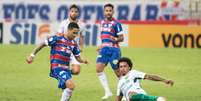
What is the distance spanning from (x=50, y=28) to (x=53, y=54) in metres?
21.1

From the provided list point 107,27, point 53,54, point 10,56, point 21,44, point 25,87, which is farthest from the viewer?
point 21,44

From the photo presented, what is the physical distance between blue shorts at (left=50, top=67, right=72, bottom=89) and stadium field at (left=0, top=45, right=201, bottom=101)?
2155mm

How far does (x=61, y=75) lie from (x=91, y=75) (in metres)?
8.24

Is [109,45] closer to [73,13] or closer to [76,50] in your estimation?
[73,13]

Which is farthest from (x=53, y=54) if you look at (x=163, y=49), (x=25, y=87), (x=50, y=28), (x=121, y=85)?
(x=50, y=28)

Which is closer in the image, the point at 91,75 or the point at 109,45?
the point at 109,45

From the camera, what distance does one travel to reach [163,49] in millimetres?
32531

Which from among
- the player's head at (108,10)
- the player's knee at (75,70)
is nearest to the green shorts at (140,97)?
the player's knee at (75,70)

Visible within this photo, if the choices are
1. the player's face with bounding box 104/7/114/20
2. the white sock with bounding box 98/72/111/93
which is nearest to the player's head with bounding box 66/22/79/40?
the player's face with bounding box 104/7/114/20

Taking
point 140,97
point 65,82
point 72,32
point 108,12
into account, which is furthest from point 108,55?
point 140,97

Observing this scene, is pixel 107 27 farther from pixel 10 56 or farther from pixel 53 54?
pixel 10 56

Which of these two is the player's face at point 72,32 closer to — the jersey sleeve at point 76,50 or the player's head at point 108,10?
the jersey sleeve at point 76,50

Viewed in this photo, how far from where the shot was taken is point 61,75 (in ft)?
45.1

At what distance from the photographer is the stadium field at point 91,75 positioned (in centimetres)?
1688
